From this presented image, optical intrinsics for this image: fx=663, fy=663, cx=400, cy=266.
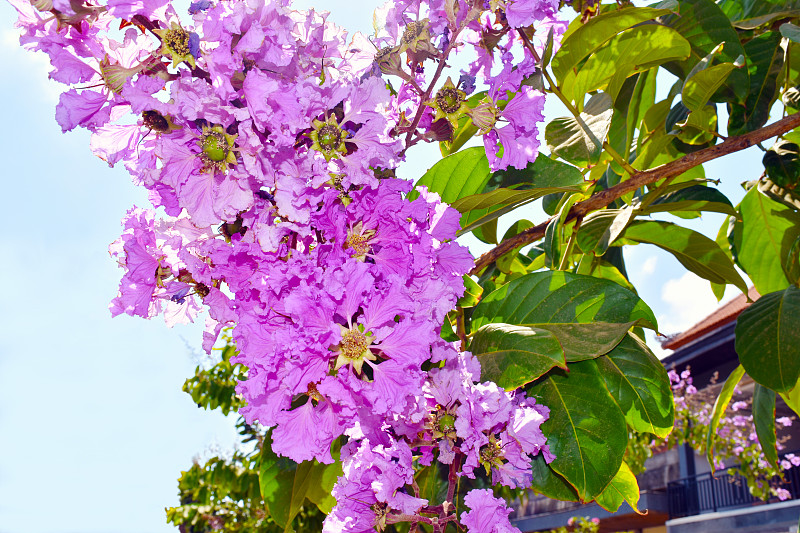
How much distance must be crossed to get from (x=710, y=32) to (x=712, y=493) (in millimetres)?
10465

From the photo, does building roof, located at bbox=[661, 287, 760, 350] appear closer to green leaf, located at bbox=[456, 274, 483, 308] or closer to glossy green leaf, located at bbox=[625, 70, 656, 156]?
glossy green leaf, located at bbox=[625, 70, 656, 156]

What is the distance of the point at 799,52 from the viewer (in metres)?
1.37

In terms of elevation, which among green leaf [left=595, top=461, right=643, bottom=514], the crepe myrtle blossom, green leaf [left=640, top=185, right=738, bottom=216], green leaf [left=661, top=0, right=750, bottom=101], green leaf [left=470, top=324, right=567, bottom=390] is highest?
green leaf [left=661, top=0, right=750, bottom=101]

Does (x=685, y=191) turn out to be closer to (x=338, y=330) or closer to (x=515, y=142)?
(x=515, y=142)

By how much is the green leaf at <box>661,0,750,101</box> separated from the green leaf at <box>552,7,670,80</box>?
0.16 m

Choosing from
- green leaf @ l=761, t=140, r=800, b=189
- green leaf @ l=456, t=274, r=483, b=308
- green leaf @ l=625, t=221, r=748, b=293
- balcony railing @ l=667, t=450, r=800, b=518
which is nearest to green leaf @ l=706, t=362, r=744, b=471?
green leaf @ l=625, t=221, r=748, b=293

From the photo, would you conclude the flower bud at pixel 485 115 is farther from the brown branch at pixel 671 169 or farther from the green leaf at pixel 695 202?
the green leaf at pixel 695 202

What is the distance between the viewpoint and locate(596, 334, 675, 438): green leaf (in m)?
0.99

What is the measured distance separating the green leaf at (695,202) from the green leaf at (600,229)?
9 centimetres

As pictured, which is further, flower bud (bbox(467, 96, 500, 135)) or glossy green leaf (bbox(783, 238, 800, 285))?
glossy green leaf (bbox(783, 238, 800, 285))

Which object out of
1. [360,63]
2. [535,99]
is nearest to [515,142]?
[535,99]

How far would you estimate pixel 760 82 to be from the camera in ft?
4.50

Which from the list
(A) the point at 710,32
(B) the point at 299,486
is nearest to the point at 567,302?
(B) the point at 299,486

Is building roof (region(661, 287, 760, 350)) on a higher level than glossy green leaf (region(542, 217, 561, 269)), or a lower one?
higher
